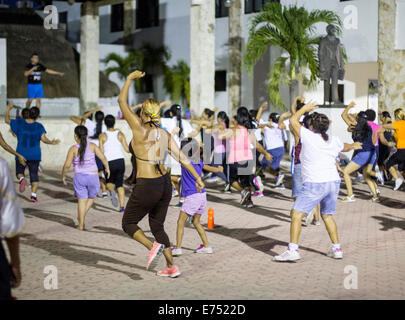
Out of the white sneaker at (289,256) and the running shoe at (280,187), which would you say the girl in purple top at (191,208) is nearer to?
the white sneaker at (289,256)

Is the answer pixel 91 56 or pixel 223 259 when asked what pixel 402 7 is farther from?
pixel 223 259

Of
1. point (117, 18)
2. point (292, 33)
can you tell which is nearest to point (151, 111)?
point (292, 33)

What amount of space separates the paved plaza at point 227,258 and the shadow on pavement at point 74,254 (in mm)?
12

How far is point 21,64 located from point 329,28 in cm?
1290

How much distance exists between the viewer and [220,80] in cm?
2719

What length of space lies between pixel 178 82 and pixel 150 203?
75.5 ft

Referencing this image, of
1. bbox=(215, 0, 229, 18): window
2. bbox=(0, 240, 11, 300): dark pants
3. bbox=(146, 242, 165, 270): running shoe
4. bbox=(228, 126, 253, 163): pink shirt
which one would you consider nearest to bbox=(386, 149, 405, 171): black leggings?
A: bbox=(228, 126, 253, 163): pink shirt

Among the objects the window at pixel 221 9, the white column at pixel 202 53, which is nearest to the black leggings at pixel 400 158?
the white column at pixel 202 53

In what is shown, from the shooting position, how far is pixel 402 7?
800 inches

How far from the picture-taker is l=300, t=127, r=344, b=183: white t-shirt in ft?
24.2

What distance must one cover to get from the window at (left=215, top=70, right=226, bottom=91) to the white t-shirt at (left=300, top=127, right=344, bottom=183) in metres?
19.8

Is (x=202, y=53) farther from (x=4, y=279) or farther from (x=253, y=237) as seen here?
(x=4, y=279)

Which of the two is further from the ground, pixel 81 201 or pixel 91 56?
pixel 91 56
